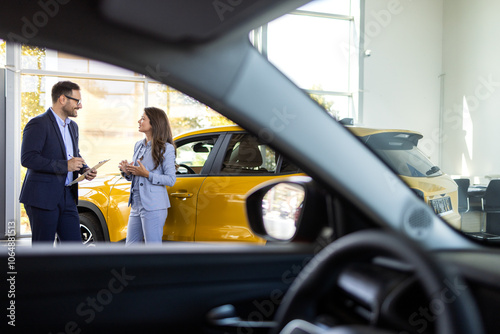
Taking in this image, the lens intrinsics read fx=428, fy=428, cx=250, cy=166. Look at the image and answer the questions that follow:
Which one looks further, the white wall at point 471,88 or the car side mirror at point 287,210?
the white wall at point 471,88

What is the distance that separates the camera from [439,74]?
9938mm

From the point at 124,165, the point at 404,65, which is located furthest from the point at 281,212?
the point at 404,65

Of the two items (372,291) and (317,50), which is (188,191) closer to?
(372,291)

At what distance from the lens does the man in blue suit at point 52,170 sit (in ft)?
9.20

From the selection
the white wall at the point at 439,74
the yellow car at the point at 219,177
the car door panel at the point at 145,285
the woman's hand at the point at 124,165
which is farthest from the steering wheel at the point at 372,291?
the white wall at the point at 439,74

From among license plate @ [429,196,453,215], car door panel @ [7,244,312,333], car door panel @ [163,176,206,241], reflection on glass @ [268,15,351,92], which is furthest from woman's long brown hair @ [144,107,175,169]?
reflection on glass @ [268,15,351,92]

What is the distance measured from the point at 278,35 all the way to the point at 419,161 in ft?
20.6

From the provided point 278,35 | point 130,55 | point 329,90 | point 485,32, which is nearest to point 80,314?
point 130,55

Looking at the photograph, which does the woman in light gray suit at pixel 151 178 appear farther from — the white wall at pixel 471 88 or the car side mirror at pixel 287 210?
the white wall at pixel 471 88

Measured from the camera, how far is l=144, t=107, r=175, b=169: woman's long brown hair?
3.33 m

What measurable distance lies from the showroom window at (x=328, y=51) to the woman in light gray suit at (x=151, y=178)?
18.0 feet

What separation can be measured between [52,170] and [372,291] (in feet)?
8.29

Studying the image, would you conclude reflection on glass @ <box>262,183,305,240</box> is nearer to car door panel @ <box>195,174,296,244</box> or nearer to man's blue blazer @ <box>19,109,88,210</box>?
car door panel @ <box>195,174,296,244</box>

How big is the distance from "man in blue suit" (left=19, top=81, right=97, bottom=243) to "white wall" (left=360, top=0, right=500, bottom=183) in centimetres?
697
